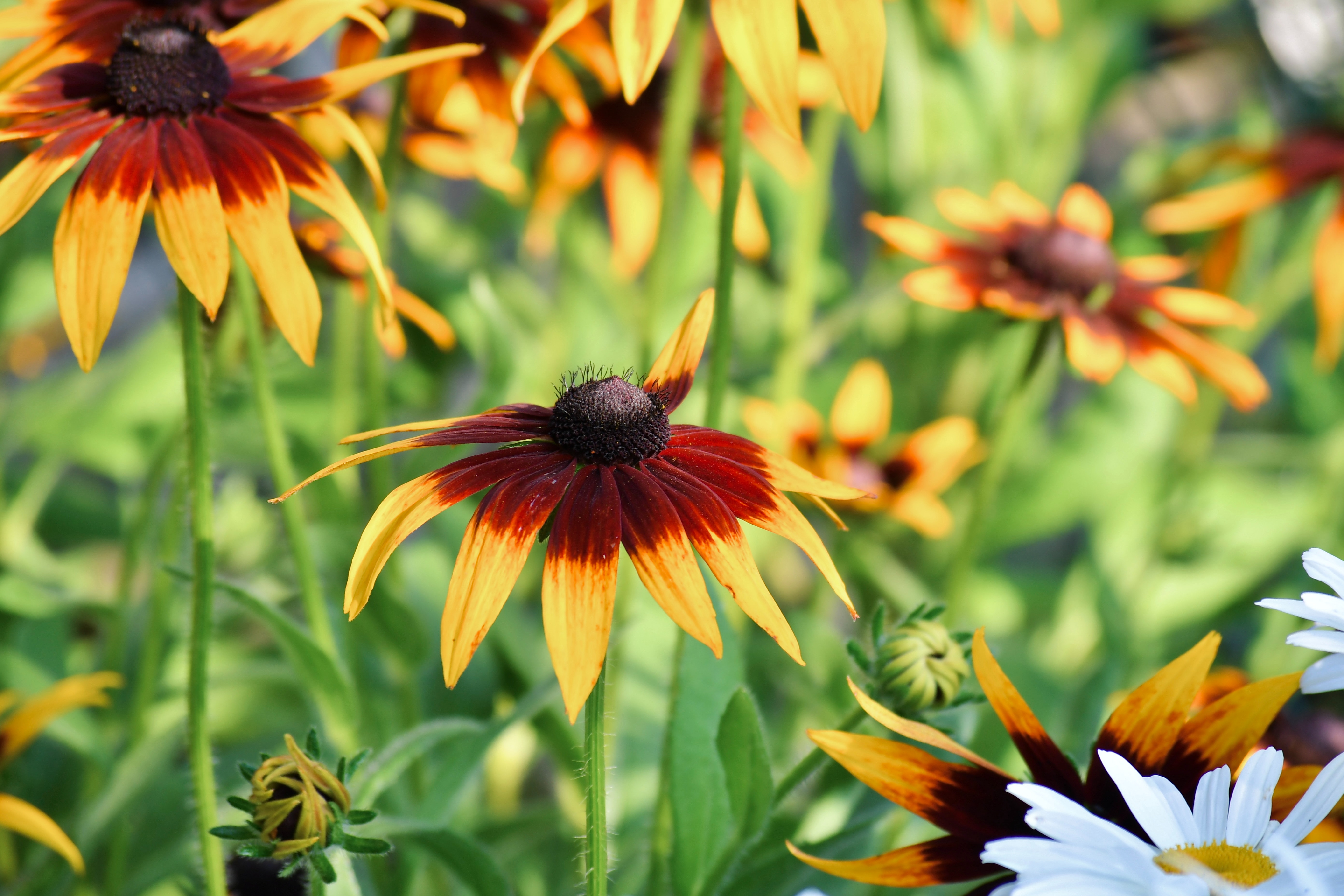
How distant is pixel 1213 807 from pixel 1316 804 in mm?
32

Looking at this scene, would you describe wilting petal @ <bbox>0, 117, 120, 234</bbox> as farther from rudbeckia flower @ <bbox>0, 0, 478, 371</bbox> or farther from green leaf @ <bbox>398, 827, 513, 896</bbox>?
green leaf @ <bbox>398, 827, 513, 896</bbox>

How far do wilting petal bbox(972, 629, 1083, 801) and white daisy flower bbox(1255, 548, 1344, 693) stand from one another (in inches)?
3.6

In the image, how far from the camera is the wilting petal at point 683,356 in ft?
1.60

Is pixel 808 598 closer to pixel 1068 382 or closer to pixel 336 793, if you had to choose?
pixel 1068 382

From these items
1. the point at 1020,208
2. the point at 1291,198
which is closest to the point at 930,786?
the point at 1020,208

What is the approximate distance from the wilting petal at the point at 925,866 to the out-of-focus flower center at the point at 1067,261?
46cm

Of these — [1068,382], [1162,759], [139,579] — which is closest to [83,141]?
[1162,759]

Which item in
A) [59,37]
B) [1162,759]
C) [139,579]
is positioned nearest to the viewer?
[1162,759]

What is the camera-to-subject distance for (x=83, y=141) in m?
0.49

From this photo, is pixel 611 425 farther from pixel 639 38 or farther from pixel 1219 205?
pixel 1219 205

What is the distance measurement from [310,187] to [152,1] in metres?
0.22

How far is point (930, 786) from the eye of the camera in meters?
0.41

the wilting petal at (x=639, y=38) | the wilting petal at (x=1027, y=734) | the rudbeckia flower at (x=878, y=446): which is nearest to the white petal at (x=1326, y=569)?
the wilting petal at (x=1027, y=734)

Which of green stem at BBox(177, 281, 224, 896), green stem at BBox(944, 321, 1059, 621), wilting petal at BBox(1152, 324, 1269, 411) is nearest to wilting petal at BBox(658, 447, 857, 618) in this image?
green stem at BBox(177, 281, 224, 896)
